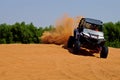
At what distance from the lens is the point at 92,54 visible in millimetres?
24719

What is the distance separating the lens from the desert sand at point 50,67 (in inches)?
625

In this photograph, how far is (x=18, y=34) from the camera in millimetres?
65000

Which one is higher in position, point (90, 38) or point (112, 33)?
point (90, 38)

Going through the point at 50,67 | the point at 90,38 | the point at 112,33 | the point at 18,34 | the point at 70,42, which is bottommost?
the point at 18,34

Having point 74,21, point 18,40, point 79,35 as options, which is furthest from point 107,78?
point 18,40

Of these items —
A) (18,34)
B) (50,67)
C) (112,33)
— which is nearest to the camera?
(50,67)

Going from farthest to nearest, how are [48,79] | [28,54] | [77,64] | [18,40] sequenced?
[18,40] → [28,54] → [77,64] → [48,79]

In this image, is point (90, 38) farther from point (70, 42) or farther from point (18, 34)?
point (18, 34)

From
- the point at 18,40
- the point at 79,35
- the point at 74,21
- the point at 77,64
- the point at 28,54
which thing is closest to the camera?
the point at 77,64

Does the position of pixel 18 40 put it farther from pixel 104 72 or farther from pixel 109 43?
pixel 104 72

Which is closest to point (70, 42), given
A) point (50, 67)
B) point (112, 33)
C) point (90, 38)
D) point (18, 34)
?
point (90, 38)

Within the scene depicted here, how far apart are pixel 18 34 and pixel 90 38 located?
1647 inches

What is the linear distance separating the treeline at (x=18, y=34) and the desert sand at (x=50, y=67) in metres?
41.7

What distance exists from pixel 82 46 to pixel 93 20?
1961 millimetres
